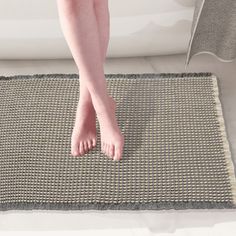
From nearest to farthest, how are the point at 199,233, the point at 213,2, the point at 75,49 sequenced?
the point at 75,49
the point at 199,233
the point at 213,2

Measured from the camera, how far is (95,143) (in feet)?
4.30

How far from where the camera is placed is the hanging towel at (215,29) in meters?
1.28

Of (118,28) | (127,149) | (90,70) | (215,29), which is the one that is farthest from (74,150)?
(215,29)

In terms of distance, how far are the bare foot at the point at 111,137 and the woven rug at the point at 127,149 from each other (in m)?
0.03

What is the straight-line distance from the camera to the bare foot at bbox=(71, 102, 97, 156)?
1287 millimetres

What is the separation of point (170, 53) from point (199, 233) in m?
0.68

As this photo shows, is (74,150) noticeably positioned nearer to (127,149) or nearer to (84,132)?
(84,132)

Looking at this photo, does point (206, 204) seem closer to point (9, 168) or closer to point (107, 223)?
point (107, 223)

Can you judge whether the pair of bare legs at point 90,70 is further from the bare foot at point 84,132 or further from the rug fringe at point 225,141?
the rug fringe at point 225,141

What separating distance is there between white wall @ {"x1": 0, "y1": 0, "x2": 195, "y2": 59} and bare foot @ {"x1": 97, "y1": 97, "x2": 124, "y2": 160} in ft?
0.97

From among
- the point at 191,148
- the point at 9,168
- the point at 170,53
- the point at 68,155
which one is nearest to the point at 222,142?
the point at 191,148

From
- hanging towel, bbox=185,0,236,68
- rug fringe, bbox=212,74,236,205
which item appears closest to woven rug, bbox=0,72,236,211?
rug fringe, bbox=212,74,236,205

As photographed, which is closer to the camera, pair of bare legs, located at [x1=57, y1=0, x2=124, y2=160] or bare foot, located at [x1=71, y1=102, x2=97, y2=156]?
pair of bare legs, located at [x1=57, y1=0, x2=124, y2=160]

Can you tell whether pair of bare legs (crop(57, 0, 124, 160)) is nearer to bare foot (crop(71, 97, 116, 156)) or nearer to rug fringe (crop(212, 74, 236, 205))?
bare foot (crop(71, 97, 116, 156))
